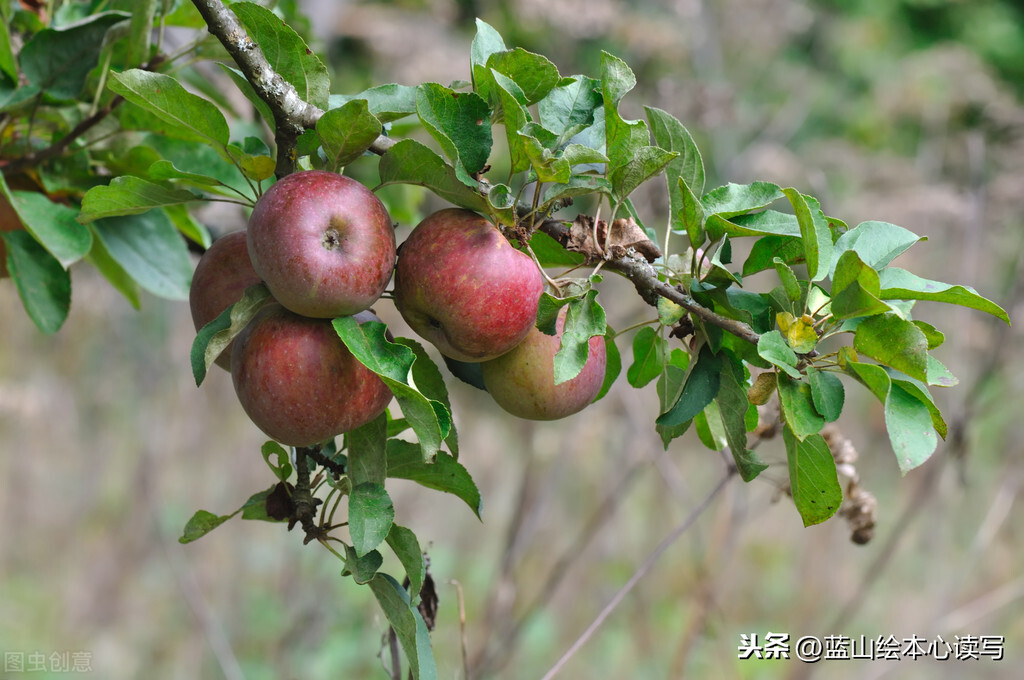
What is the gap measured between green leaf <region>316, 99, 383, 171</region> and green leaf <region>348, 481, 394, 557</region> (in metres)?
0.23

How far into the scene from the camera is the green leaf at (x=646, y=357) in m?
0.68

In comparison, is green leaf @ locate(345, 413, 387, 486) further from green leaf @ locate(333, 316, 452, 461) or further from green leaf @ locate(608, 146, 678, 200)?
green leaf @ locate(608, 146, 678, 200)

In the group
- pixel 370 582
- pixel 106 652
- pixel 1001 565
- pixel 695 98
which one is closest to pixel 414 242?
pixel 370 582

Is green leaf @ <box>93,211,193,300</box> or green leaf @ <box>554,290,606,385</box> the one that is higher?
green leaf @ <box>554,290,606,385</box>

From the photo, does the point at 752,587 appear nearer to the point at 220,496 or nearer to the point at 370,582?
the point at 220,496

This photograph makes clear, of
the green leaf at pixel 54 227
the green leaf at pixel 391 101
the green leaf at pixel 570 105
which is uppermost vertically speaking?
the green leaf at pixel 570 105

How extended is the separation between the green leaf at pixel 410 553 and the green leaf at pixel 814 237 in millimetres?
332

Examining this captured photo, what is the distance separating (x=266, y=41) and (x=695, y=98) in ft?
5.85

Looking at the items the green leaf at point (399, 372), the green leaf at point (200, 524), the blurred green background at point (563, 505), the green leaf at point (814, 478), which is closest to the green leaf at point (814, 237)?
the green leaf at point (814, 478)

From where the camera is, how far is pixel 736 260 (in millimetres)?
2758

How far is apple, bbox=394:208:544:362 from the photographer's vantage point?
1.69ft

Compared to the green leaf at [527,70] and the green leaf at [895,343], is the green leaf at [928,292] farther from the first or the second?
the green leaf at [527,70]

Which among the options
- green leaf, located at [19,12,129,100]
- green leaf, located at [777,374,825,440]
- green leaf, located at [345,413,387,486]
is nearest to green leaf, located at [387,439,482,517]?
green leaf, located at [345,413,387,486]

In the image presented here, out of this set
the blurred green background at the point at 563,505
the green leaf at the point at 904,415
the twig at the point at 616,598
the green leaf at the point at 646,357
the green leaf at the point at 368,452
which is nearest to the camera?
the green leaf at the point at 904,415
